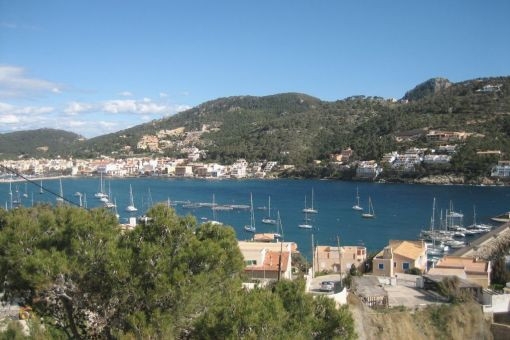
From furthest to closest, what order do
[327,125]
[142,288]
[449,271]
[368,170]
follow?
1. [327,125]
2. [368,170]
3. [449,271]
4. [142,288]

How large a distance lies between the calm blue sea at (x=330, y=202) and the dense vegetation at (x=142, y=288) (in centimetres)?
2481

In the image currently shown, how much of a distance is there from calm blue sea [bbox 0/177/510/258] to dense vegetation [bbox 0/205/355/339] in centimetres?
2481

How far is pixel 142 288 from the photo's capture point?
477cm

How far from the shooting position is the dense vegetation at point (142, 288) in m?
4.61

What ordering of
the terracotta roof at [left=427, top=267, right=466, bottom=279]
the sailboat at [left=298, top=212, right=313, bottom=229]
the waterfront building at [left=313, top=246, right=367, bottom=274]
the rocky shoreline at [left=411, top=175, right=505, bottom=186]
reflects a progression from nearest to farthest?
the terracotta roof at [left=427, top=267, right=466, bottom=279]
the waterfront building at [left=313, top=246, right=367, bottom=274]
the sailboat at [left=298, top=212, right=313, bottom=229]
the rocky shoreline at [left=411, top=175, right=505, bottom=186]

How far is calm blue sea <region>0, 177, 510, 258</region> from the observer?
124 feet

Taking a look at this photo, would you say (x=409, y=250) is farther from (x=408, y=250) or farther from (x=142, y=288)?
(x=142, y=288)

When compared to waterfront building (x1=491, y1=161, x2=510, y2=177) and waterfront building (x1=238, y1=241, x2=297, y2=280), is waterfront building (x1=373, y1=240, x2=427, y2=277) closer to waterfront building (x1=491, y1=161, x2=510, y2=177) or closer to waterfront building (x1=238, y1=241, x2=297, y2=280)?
waterfront building (x1=238, y1=241, x2=297, y2=280)

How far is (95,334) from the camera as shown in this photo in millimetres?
5066

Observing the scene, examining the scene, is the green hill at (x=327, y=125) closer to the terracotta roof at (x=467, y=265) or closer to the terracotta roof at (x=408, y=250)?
the terracotta roof at (x=408, y=250)

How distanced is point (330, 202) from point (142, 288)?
5074 cm

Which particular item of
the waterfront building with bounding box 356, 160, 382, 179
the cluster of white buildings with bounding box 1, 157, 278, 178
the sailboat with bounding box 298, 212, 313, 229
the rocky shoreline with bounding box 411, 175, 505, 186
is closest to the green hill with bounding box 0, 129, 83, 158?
the cluster of white buildings with bounding box 1, 157, 278, 178

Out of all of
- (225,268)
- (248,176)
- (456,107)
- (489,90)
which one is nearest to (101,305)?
(225,268)

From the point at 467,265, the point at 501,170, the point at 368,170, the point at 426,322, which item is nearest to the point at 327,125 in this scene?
the point at 368,170
